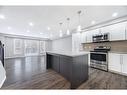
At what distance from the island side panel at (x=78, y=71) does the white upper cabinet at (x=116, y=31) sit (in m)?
2.18

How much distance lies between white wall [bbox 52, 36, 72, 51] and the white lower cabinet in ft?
15.2

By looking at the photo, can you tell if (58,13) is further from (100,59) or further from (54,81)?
(100,59)

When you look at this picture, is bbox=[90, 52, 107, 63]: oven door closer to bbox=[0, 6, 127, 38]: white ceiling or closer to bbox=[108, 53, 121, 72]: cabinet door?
bbox=[108, 53, 121, 72]: cabinet door

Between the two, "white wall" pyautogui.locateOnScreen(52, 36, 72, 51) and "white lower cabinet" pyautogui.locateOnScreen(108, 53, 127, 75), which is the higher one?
"white wall" pyautogui.locateOnScreen(52, 36, 72, 51)

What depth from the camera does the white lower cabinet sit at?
123 inches

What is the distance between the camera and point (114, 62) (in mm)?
3465

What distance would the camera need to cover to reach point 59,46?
10.1 meters

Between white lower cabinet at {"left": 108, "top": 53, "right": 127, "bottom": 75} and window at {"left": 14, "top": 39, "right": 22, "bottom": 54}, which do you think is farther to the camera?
window at {"left": 14, "top": 39, "right": 22, "bottom": 54}

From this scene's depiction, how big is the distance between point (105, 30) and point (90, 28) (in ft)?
3.02

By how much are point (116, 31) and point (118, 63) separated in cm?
145

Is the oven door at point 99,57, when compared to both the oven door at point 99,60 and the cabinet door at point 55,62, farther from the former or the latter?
the cabinet door at point 55,62

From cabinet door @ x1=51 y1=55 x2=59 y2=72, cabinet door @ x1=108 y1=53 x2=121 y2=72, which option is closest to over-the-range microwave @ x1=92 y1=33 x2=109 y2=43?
cabinet door @ x1=108 y1=53 x2=121 y2=72

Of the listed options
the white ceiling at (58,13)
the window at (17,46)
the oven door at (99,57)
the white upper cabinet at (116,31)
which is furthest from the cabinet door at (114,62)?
the window at (17,46)
